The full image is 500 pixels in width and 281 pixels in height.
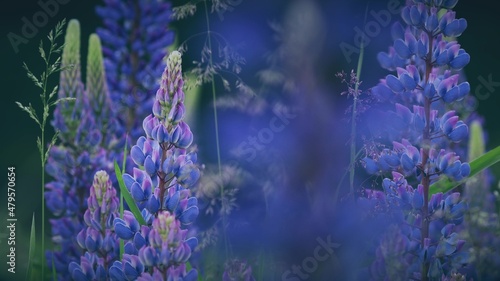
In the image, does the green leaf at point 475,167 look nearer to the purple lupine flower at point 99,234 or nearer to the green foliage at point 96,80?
the purple lupine flower at point 99,234

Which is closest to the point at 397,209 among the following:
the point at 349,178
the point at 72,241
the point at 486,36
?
the point at 349,178

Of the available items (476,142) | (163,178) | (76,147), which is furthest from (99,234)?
(476,142)

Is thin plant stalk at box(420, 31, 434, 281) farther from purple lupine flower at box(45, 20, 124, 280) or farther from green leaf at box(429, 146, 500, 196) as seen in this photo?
purple lupine flower at box(45, 20, 124, 280)

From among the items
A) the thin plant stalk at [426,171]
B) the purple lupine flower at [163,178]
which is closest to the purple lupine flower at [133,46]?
the purple lupine flower at [163,178]

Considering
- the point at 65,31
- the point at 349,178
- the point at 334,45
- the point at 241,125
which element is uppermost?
the point at 65,31

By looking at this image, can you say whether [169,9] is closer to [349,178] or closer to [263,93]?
[263,93]
